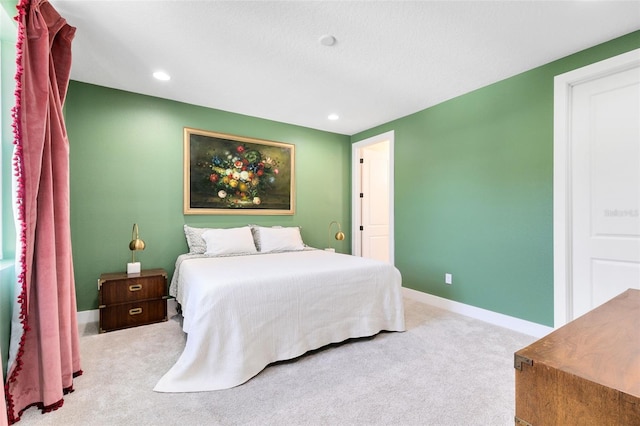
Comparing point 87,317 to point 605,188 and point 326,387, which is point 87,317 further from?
point 605,188

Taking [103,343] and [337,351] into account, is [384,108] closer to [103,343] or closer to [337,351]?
[337,351]

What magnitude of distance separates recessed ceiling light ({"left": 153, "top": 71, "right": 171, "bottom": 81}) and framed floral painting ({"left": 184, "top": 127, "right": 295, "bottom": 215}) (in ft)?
2.39

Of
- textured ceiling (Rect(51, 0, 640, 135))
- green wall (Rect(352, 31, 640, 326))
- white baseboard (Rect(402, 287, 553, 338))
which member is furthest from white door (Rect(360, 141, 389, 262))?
textured ceiling (Rect(51, 0, 640, 135))

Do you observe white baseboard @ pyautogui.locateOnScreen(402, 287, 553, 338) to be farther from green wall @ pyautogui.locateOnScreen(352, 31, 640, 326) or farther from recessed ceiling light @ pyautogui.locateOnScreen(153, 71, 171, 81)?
recessed ceiling light @ pyautogui.locateOnScreen(153, 71, 171, 81)

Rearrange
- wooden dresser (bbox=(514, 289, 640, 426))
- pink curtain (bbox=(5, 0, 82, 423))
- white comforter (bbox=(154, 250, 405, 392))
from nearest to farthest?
1. wooden dresser (bbox=(514, 289, 640, 426))
2. pink curtain (bbox=(5, 0, 82, 423))
3. white comforter (bbox=(154, 250, 405, 392))

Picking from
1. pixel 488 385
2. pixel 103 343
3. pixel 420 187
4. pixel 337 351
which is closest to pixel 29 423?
pixel 103 343

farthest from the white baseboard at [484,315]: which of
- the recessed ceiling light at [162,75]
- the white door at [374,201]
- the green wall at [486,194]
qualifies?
the recessed ceiling light at [162,75]

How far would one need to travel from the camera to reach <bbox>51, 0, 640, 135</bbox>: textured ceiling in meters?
1.99

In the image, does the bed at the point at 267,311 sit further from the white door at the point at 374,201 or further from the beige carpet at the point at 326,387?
the white door at the point at 374,201

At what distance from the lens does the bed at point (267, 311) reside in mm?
1942

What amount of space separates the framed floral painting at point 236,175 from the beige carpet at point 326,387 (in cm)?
168

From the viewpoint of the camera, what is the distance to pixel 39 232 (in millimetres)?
1683

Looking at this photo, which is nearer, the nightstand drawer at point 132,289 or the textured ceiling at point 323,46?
the textured ceiling at point 323,46

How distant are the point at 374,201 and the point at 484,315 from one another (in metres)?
2.41
